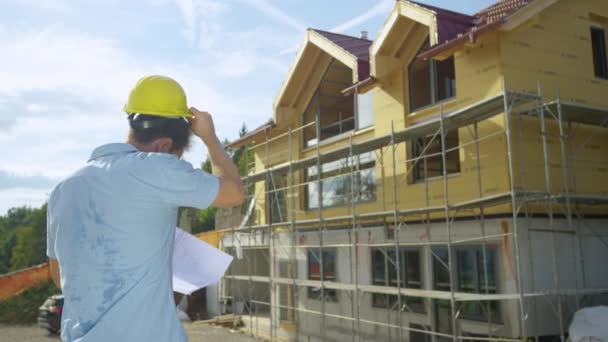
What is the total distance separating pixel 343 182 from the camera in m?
13.4

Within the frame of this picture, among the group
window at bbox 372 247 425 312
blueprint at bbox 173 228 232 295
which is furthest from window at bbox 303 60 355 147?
blueprint at bbox 173 228 232 295

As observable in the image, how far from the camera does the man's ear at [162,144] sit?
1.68 meters

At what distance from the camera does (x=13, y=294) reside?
22.5 m

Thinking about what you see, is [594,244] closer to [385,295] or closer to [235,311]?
[385,295]

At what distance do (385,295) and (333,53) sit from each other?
19.8 feet

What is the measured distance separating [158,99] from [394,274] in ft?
34.4

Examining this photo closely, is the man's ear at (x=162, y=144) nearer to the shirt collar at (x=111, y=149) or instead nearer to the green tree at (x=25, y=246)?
the shirt collar at (x=111, y=149)

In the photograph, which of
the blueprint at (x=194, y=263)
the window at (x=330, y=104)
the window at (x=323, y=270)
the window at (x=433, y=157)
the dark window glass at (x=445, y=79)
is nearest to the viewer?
the blueprint at (x=194, y=263)

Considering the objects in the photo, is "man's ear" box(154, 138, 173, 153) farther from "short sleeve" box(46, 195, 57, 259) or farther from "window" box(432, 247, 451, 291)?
"window" box(432, 247, 451, 291)

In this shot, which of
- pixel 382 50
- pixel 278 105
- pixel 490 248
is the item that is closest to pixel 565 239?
pixel 490 248

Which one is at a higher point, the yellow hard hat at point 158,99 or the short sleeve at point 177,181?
the yellow hard hat at point 158,99

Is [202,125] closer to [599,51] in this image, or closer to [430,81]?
[430,81]

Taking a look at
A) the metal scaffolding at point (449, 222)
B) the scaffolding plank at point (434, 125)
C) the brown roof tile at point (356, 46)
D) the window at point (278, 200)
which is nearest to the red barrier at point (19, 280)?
the window at point (278, 200)

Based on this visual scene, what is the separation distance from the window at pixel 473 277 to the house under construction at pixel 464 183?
0.03m
